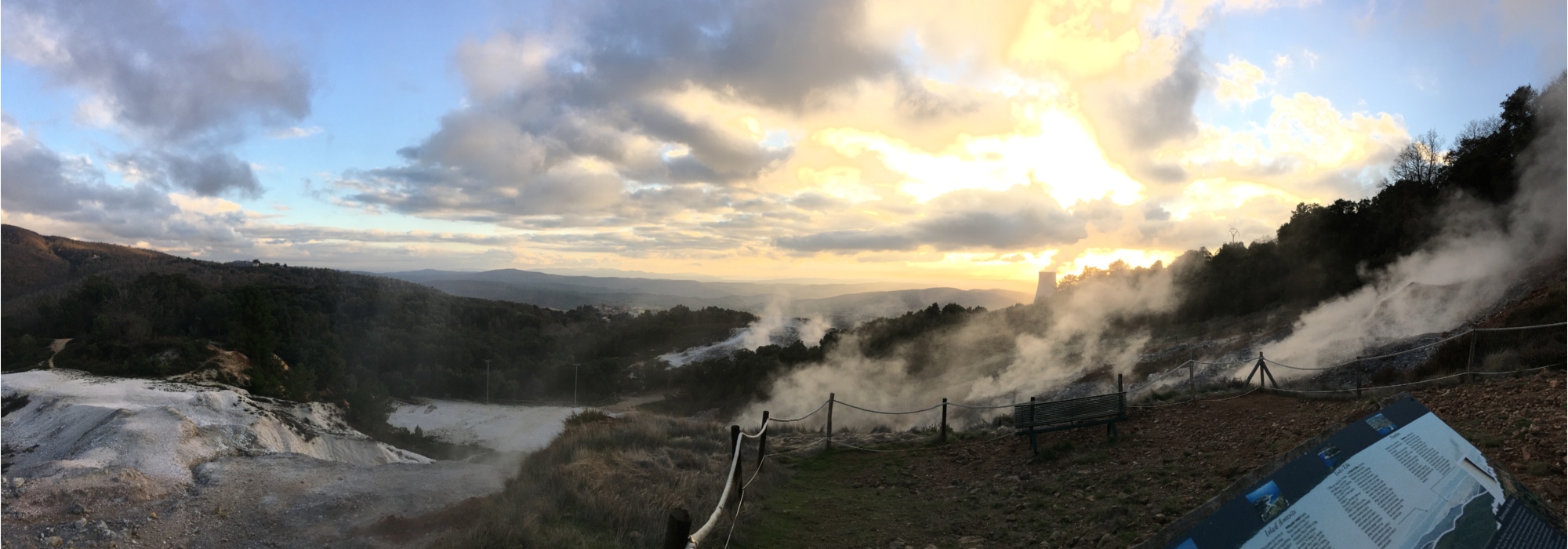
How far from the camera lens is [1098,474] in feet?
27.3

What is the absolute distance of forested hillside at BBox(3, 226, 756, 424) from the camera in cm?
2214

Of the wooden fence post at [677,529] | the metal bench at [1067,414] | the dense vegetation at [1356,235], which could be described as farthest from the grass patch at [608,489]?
the dense vegetation at [1356,235]

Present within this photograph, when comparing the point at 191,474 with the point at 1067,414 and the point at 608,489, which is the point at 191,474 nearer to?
the point at 608,489

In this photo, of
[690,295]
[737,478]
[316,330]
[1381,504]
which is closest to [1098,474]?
[737,478]

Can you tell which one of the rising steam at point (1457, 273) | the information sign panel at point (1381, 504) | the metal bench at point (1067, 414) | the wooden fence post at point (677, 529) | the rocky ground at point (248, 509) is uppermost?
the rising steam at point (1457, 273)

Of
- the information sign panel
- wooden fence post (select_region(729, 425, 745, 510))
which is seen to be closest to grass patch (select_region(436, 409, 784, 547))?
wooden fence post (select_region(729, 425, 745, 510))

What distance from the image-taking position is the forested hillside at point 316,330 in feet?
72.6

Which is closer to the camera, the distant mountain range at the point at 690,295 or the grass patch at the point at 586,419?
the grass patch at the point at 586,419

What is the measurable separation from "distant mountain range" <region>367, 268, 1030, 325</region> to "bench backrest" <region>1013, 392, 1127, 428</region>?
34.4 metres

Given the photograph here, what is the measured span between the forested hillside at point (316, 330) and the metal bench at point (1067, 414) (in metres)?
21.4

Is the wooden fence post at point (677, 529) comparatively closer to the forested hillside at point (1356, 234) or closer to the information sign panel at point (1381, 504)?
the information sign panel at point (1381, 504)

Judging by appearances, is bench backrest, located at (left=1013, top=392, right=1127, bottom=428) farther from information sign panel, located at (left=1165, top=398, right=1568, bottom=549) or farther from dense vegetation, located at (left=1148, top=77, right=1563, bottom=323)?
dense vegetation, located at (left=1148, top=77, right=1563, bottom=323)

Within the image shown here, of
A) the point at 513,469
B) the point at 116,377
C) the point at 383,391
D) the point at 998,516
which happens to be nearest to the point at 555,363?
the point at 383,391

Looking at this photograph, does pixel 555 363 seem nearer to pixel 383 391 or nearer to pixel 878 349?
pixel 383 391
